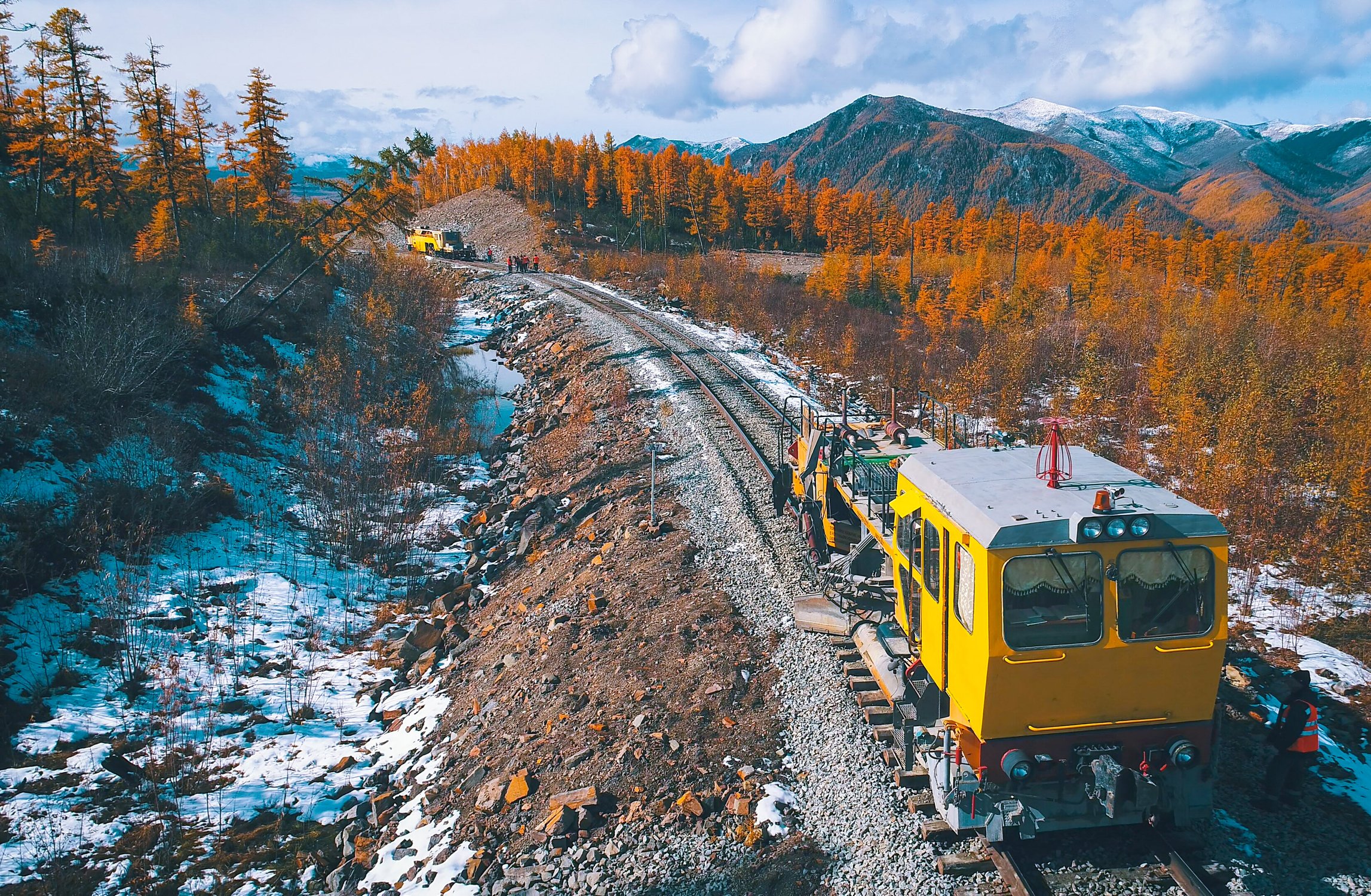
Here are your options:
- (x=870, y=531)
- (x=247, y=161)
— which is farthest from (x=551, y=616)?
(x=247, y=161)

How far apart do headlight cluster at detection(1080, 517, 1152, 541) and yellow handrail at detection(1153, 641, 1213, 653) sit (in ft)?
3.10

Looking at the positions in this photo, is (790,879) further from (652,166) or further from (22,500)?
(652,166)

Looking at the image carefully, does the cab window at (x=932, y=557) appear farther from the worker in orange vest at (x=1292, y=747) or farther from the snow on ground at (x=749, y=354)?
the snow on ground at (x=749, y=354)

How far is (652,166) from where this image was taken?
79000 millimetres

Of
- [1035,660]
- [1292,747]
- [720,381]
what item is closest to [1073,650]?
[1035,660]

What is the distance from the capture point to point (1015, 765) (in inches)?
235

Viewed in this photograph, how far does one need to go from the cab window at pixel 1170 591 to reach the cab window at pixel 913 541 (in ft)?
6.07

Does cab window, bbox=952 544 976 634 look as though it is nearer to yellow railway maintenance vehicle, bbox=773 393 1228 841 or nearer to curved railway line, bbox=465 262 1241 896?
yellow railway maintenance vehicle, bbox=773 393 1228 841

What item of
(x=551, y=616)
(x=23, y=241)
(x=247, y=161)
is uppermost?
(x=247, y=161)

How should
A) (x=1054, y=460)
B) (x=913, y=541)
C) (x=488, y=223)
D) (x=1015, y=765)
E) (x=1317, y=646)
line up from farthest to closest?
1. (x=488, y=223)
2. (x=1317, y=646)
3. (x=913, y=541)
4. (x=1054, y=460)
5. (x=1015, y=765)

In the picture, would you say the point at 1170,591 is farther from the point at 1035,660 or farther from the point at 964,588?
the point at 964,588

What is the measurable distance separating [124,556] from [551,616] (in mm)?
9225

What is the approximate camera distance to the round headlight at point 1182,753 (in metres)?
5.93

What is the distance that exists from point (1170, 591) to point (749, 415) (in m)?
14.0
